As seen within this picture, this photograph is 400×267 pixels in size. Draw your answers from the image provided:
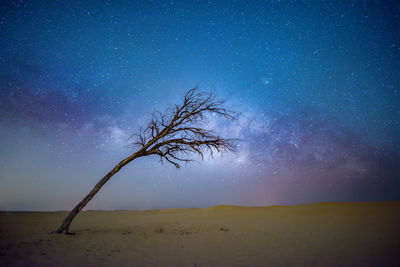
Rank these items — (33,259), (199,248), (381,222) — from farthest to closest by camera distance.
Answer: (381,222)
(199,248)
(33,259)

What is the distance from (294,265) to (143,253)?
5347 millimetres

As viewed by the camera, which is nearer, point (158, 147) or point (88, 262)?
point (88, 262)

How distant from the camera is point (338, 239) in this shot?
35.3ft

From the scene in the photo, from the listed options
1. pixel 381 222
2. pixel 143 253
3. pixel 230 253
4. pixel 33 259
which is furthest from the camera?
pixel 381 222

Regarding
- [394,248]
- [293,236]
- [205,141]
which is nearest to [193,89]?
[205,141]

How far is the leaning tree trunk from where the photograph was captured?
33.6 feet

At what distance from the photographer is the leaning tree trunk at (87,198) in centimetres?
1025

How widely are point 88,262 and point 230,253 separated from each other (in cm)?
507

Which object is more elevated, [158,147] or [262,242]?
[158,147]

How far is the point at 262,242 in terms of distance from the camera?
1016 cm

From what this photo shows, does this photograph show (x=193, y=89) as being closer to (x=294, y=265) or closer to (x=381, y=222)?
(x=294, y=265)

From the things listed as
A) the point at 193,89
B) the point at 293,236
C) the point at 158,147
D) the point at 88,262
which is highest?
the point at 193,89

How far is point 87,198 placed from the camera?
420 inches

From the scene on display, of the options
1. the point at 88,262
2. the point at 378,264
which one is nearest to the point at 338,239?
the point at 378,264
